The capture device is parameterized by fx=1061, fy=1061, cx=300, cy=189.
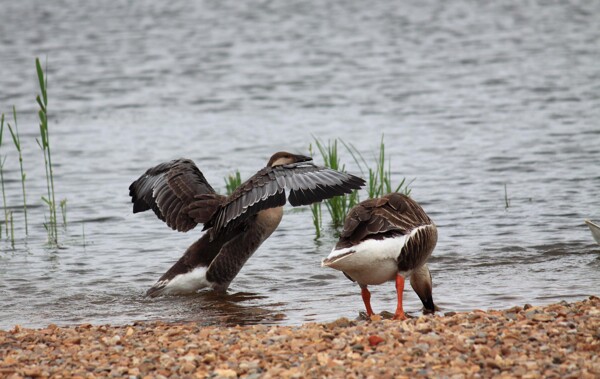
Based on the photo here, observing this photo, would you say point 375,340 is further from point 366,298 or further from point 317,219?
point 317,219

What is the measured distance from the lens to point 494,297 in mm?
9547

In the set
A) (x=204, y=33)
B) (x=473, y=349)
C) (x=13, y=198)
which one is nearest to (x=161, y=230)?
(x=13, y=198)

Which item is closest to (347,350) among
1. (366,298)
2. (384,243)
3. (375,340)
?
(375,340)

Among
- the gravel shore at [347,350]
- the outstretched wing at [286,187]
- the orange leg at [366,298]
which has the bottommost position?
the orange leg at [366,298]

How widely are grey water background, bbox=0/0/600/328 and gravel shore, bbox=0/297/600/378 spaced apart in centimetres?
178

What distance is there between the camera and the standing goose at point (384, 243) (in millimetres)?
7984

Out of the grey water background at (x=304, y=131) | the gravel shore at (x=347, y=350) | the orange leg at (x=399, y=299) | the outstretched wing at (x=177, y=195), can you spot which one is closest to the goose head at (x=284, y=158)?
the outstretched wing at (x=177, y=195)

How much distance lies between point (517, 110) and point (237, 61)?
367 inches

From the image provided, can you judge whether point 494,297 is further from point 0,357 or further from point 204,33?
point 204,33

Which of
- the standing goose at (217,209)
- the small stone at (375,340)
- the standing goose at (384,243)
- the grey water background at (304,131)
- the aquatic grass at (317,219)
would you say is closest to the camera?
the small stone at (375,340)

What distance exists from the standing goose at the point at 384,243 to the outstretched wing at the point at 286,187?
39 centimetres

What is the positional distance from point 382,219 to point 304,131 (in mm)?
10558

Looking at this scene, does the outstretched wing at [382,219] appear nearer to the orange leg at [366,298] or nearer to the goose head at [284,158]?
the orange leg at [366,298]

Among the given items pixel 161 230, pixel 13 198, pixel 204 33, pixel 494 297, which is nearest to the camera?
pixel 494 297
